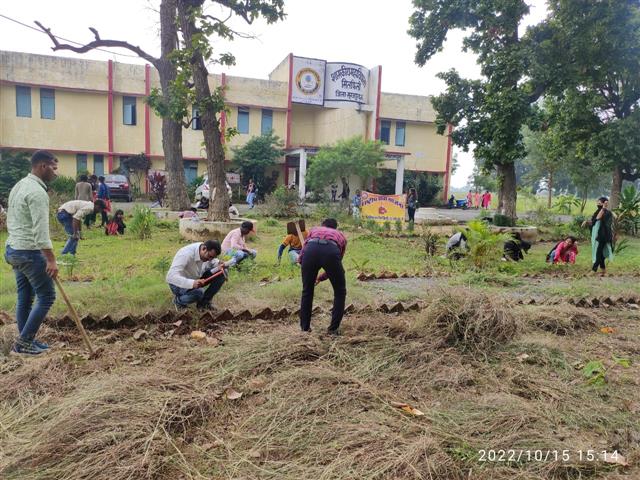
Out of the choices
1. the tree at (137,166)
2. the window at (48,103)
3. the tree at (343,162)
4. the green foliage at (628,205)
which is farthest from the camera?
the tree at (137,166)

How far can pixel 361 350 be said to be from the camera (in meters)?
4.17

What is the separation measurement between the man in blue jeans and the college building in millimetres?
21366

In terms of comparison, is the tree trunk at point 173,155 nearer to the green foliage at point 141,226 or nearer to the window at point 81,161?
the green foliage at point 141,226

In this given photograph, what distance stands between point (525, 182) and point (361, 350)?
38782mm

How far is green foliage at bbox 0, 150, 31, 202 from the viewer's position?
2039cm

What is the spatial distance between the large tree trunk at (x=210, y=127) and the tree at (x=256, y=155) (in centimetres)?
1570

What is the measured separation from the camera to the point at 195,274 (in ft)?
16.9

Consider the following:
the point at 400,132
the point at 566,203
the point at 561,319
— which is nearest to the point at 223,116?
the point at 400,132

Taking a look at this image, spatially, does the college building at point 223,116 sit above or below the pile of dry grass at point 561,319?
above

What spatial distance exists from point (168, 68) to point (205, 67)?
454 centimetres

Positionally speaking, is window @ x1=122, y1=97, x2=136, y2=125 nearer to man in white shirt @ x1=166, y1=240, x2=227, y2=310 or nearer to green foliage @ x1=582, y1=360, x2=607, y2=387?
man in white shirt @ x1=166, y1=240, x2=227, y2=310

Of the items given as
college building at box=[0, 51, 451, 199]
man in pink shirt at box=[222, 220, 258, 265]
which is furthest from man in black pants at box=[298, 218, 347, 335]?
college building at box=[0, 51, 451, 199]

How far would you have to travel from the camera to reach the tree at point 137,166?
1041 inches

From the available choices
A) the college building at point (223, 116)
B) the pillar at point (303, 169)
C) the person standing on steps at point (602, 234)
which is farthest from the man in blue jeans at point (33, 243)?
the pillar at point (303, 169)
